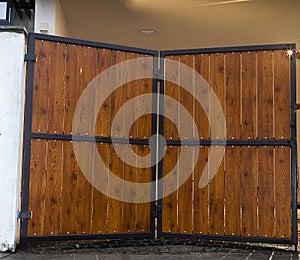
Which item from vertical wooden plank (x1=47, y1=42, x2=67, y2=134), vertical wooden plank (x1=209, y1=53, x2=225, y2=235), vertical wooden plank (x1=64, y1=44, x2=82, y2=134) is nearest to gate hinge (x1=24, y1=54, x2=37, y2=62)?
vertical wooden plank (x1=47, y1=42, x2=67, y2=134)

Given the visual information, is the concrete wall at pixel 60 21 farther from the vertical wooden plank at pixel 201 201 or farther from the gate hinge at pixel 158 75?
the vertical wooden plank at pixel 201 201

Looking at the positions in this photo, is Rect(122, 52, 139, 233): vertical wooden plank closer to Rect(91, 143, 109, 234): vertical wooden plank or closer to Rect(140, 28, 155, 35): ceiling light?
Rect(91, 143, 109, 234): vertical wooden plank

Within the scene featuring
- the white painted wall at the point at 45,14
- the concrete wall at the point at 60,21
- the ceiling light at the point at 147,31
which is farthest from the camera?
the ceiling light at the point at 147,31

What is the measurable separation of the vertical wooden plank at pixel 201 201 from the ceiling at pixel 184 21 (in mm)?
2710

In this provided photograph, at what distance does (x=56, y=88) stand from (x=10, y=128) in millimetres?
481

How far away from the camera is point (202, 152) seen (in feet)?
12.5

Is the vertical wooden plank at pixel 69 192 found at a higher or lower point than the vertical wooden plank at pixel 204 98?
lower

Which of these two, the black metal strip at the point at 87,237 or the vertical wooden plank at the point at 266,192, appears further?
the vertical wooden plank at the point at 266,192

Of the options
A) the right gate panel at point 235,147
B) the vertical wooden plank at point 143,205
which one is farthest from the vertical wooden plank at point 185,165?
the vertical wooden plank at point 143,205

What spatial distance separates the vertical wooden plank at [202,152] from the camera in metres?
3.76

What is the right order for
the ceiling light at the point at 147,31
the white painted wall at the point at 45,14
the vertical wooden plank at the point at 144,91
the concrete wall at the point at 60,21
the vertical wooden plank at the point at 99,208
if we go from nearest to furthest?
the vertical wooden plank at the point at 99,208
the vertical wooden plank at the point at 144,91
the white painted wall at the point at 45,14
the concrete wall at the point at 60,21
the ceiling light at the point at 147,31

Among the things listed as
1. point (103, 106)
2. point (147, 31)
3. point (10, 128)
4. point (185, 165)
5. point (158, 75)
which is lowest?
point (185, 165)

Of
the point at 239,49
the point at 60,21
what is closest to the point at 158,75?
the point at 239,49

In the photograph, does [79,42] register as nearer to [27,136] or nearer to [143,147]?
[27,136]
